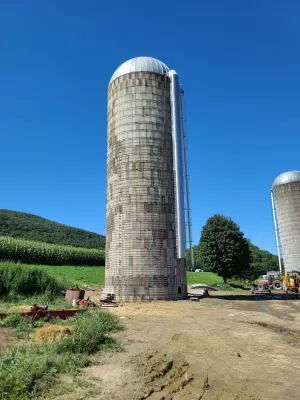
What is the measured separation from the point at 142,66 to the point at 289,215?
83.4 feet

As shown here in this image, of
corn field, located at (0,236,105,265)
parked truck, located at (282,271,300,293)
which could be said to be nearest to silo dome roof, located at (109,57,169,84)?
parked truck, located at (282,271,300,293)

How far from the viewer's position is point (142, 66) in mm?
25125

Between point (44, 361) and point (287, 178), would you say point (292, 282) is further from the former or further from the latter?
point (44, 361)

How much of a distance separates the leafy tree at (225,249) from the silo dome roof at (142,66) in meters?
27.5

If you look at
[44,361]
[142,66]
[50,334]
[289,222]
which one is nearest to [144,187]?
[142,66]

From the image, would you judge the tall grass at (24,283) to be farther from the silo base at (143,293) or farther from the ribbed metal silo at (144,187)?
the ribbed metal silo at (144,187)

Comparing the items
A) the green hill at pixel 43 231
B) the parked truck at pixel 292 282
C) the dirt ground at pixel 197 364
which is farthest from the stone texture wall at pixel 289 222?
the green hill at pixel 43 231

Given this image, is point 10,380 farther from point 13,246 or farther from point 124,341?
point 13,246

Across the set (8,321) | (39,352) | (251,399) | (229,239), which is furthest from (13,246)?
(251,399)

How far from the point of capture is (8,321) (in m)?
10.6

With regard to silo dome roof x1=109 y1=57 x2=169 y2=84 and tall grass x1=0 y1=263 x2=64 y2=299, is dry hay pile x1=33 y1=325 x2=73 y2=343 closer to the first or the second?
tall grass x1=0 y1=263 x2=64 y2=299

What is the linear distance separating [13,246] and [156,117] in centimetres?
3302

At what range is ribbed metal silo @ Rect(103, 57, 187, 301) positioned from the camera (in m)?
22.1

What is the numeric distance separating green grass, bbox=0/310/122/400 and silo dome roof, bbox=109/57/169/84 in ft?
65.7
